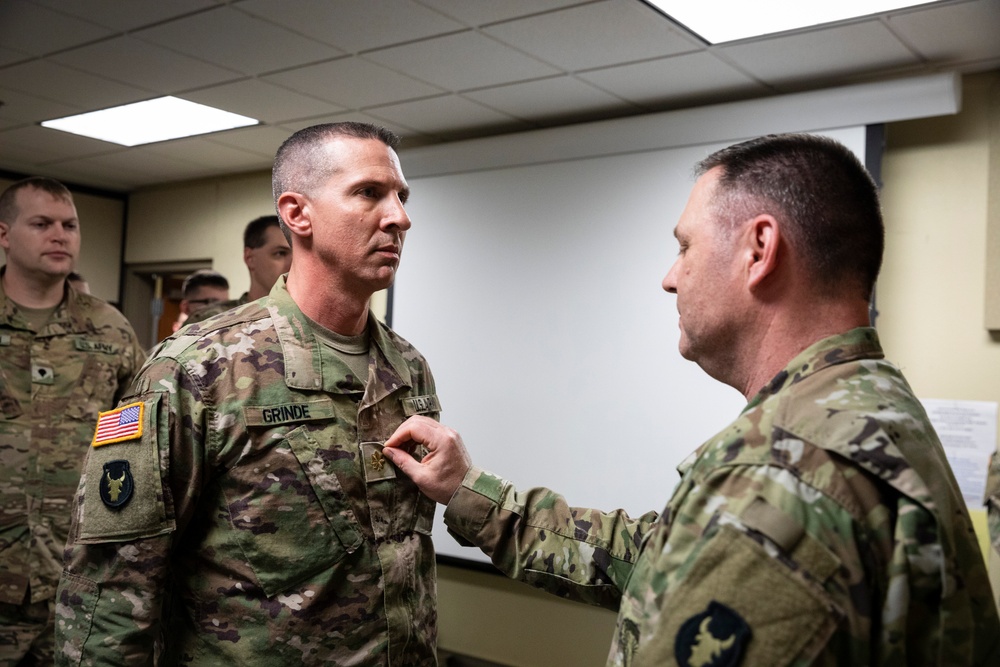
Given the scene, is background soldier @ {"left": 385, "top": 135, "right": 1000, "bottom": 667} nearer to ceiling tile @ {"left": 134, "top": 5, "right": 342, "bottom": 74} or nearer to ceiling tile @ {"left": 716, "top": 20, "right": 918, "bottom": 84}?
ceiling tile @ {"left": 716, "top": 20, "right": 918, "bottom": 84}

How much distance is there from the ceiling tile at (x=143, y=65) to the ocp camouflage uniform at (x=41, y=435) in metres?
1.14

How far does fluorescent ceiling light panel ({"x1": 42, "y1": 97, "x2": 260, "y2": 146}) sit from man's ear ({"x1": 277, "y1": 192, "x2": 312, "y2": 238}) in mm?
2851

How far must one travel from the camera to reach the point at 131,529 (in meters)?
1.42

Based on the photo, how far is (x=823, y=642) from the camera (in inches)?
32.5

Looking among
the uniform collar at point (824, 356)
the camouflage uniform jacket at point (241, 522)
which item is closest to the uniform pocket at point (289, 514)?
the camouflage uniform jacket at point (241, 522)

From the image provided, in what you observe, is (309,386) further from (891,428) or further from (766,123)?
(766,123)

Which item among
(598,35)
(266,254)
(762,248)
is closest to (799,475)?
(762,248)

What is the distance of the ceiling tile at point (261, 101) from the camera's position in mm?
3947

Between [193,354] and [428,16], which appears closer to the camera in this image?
[193,354]

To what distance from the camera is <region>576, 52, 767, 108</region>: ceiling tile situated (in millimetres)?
3445

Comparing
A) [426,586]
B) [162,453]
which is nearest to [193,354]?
[162,453]

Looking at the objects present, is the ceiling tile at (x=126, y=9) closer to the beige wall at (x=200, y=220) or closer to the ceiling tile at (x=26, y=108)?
the ceiling tile at (x=26, y=108)

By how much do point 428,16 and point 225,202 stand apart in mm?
3385

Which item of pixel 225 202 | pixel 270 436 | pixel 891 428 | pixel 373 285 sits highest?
pixel 225 202
